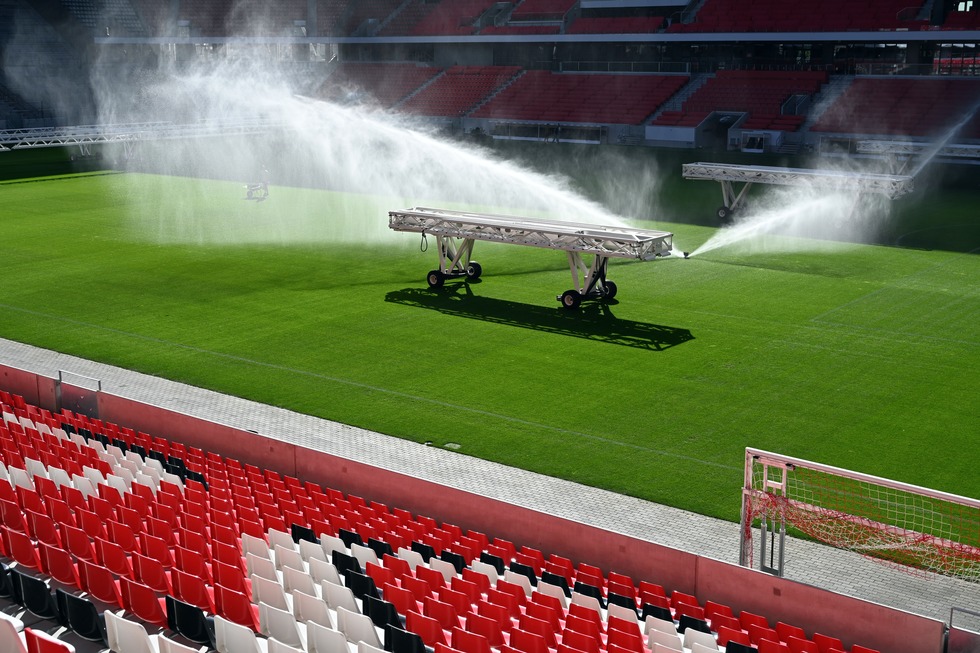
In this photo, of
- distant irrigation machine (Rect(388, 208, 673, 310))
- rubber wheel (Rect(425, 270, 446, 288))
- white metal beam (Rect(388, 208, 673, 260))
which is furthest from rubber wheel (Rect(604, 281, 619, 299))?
rubber wheel (Rect(425, 270, 446, 288))

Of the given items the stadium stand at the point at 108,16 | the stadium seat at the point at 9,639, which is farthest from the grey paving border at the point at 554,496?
the stadium stand at the point at 108,16

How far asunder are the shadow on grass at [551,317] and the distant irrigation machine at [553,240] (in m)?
0.43

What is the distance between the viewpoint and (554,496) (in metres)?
15.1

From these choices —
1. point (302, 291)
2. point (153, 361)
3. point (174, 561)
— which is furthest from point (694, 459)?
point (302, 291)

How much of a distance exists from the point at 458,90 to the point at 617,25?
37.5 ft

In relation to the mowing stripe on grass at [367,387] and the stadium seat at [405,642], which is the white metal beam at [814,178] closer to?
the mowing stripe on grass at [367,387]

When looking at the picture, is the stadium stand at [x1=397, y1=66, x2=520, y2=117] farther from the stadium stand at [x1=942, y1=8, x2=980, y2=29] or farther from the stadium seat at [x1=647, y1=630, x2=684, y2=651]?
the stadium seat at [x1=647, y1=630, x2=684, y2=651]

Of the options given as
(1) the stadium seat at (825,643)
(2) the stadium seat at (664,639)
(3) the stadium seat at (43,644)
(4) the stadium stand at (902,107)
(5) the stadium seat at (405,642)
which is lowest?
(1) the stadium seat at (825,643)

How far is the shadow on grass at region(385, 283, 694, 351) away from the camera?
73.7ft

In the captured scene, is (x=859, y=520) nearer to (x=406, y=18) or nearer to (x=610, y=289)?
(x=610, y=289)

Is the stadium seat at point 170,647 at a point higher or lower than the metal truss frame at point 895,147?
lower

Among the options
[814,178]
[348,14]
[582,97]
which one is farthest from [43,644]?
[348,14]

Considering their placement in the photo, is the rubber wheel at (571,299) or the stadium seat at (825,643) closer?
the stadium seat at (825,643)

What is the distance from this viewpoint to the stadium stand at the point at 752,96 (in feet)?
179
